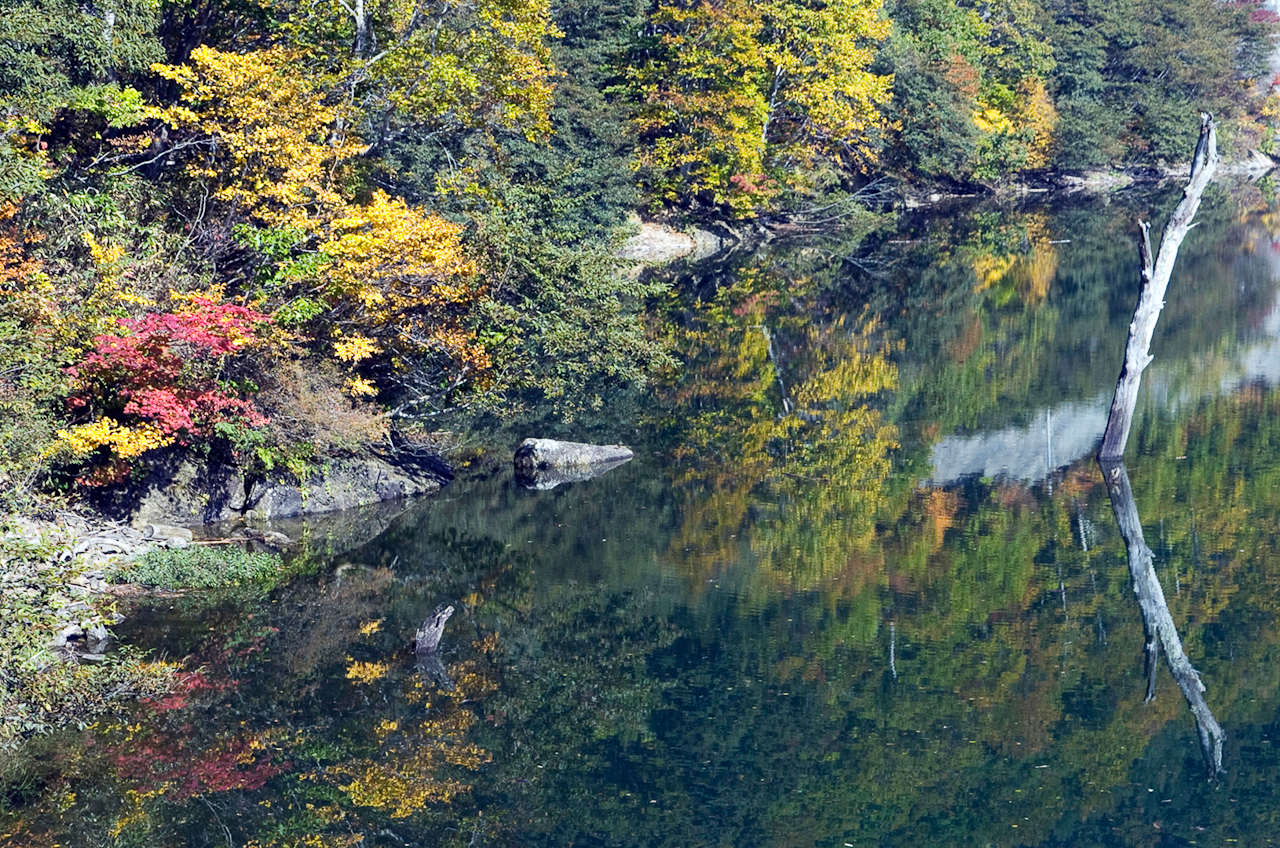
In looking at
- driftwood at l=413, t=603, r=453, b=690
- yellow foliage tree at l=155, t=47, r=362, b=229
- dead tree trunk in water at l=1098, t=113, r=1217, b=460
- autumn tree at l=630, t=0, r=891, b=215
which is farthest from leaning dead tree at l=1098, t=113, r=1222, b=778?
autumn tree at l=630, t=0, r=891, b=215

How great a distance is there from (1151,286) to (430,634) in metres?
13.9

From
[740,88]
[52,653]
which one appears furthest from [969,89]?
[52,653]

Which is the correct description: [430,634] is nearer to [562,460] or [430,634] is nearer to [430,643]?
[430,643]

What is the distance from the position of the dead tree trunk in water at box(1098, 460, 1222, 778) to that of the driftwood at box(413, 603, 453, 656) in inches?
334

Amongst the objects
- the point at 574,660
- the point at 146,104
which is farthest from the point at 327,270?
the point at 574,660

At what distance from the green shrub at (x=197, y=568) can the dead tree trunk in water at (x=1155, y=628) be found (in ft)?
40.8

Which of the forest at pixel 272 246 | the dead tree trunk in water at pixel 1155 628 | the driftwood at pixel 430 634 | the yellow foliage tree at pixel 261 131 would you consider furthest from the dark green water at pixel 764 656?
the yellow foliage tree at pixel 261 131

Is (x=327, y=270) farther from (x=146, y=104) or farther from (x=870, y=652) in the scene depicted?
(x=870, y=652)

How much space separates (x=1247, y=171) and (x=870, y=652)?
267 feet

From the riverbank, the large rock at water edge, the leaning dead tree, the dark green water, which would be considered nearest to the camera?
the dark green water

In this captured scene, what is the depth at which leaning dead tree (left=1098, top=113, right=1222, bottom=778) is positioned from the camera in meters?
15.1

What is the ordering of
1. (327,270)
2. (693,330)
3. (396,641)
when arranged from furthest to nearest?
1. (693,330)
2. (327,270)
3. (396,641)

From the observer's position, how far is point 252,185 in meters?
23.4

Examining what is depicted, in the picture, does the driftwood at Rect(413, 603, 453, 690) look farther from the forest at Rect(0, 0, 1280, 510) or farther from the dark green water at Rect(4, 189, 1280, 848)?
the forest at Rect(0, 0, 1280, 510)
